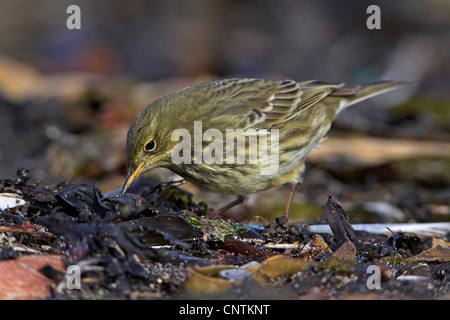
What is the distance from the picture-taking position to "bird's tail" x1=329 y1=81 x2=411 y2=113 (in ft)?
23.4

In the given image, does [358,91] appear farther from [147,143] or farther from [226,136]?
[147,143]

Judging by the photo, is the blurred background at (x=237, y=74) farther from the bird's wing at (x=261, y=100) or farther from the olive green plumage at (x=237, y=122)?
the bird's wing at (x=261, y=100)

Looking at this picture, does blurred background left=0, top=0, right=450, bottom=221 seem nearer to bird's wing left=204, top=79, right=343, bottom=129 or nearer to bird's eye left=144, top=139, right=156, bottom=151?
bird's wing left=204, top=79, right=343, bottom=129

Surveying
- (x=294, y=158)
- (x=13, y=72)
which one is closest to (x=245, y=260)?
(x=294, y=158)

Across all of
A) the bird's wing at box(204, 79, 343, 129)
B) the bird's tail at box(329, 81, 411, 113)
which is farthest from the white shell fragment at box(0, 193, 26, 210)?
the bird's tail at box(329, 81, 411, 113)

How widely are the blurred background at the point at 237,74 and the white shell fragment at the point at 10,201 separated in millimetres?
2498

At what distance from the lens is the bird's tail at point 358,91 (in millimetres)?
7117

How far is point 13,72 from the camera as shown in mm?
11422

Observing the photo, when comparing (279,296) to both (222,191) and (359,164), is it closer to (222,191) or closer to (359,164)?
(222,191)

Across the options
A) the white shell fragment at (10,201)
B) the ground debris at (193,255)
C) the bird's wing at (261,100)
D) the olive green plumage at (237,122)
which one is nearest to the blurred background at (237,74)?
the olive green plumage at (237,122)

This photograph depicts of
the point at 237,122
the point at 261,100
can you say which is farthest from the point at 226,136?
the point at 261,100

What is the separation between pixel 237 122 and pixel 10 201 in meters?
2.32

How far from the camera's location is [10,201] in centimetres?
427
